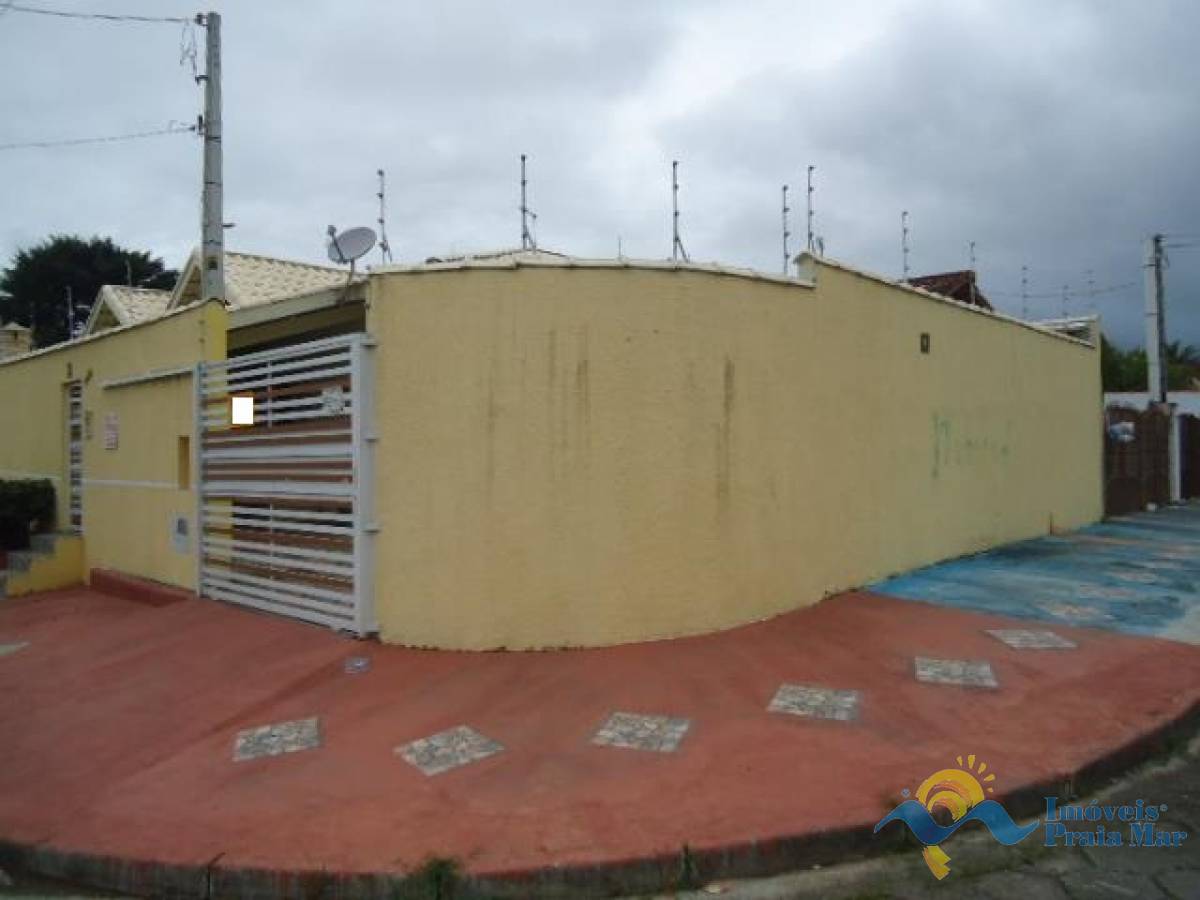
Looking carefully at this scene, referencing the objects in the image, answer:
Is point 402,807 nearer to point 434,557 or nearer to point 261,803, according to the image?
point 261,803

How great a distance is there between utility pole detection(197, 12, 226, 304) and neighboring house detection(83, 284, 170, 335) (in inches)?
214

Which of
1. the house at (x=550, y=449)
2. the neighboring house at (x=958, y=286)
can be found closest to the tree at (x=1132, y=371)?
the neighboring house at (x=958, y=286)

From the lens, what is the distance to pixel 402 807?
3.83m

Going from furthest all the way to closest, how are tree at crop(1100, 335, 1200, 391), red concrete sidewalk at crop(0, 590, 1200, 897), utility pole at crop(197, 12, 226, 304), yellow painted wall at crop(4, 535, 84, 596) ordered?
tree at crop(1100, 335, 1200, 391) → yellow painted wall at crop(4, 535, 84, 596) → utility pole at crop(197, 12, 226, 304) → red concrete sidewalk at crop(0, 590, 1200, 897)

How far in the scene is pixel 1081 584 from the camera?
789cm

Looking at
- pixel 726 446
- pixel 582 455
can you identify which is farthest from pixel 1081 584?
pixel 582 455

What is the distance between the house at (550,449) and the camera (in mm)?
5820

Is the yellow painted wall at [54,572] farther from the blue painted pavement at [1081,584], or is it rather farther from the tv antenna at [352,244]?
the blue painted pavement at [1081,584]

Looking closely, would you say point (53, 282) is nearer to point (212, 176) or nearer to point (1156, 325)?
point (212, 176)

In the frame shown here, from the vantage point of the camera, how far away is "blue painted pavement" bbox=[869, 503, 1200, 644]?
6.68 metres

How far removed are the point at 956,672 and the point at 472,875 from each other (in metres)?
3.41

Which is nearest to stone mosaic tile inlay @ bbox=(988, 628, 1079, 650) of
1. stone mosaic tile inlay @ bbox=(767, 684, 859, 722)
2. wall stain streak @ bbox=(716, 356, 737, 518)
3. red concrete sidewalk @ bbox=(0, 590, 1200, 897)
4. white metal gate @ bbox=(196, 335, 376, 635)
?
red concrete sidewalk @ bbox=(0, 590, 1200, 897)

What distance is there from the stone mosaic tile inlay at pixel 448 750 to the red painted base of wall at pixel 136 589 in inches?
168

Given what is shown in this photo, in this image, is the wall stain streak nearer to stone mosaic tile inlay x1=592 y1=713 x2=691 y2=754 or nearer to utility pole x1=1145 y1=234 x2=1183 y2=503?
stone mosaic tile inlay x1=592 y1=713 x2=691 y2=754
